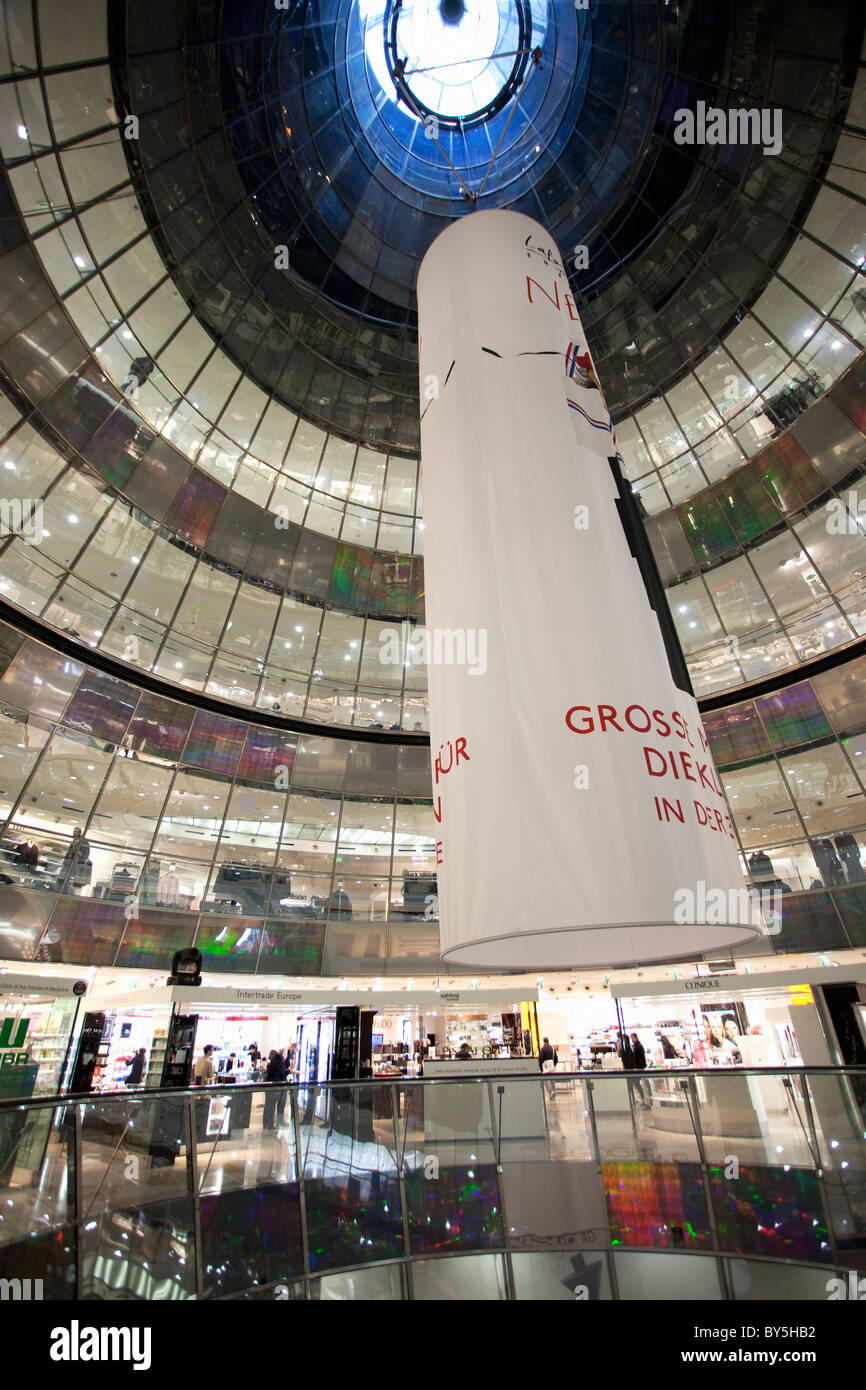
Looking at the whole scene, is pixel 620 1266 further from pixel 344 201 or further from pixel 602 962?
pixel 344 201

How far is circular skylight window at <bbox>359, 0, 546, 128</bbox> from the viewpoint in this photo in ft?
59.6

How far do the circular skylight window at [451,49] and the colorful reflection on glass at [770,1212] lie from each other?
2500 centimetres

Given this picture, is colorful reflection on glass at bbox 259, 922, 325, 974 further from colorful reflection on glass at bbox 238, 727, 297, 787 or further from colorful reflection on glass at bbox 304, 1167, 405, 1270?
colorful reflection on glass at bbox 304, 1167, 405, 1270

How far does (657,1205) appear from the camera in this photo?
8688 mm

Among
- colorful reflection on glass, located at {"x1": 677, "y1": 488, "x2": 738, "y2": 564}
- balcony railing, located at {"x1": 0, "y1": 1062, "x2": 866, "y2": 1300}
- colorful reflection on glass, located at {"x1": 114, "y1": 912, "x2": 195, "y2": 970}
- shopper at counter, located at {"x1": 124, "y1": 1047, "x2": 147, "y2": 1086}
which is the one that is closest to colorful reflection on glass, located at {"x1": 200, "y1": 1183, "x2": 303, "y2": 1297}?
balcony railing, located at {"x1": 0, "y1": 1062, "x2": 866, "y2": 1300}

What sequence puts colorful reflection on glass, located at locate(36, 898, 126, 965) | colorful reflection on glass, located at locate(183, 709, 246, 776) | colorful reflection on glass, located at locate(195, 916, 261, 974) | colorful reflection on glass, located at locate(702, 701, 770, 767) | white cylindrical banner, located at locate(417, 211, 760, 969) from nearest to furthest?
1. white cylindrical banner, located at locate(417, 211, 760, 969)
2. colorful reflection on glass, located at locate(36, 898, 126, 965)
3. colorful reflection on glass, located at locate(195, 916, 261, 974)
4. colorful reflection on glass, located at locate(183, 709, 246, 776)
5. colorful reflection on glass, located at locate(702, 701, 770, 767)

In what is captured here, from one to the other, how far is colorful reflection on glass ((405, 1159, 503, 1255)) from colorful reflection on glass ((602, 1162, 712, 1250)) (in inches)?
61.2

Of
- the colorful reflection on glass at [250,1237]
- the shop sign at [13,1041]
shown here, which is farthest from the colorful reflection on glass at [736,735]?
the shop sign at [13,1041]

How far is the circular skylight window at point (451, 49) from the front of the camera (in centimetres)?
1816

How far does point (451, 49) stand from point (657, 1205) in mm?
27562

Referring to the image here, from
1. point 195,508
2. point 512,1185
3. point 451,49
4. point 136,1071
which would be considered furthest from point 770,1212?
point 451,49

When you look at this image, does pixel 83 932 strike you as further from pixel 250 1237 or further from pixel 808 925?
pixel 808 925
